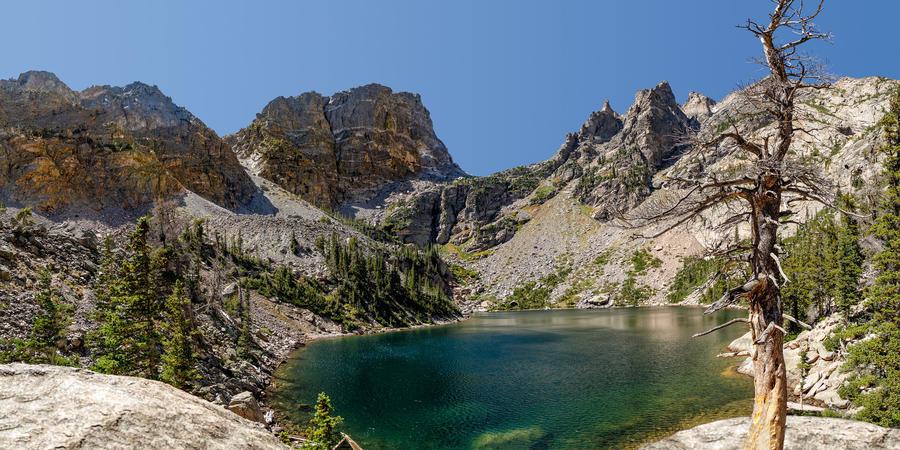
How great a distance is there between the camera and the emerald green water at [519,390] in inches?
1081

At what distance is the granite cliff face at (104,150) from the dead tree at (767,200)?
135367 mm

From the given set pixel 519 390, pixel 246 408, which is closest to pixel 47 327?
pixel 246 408

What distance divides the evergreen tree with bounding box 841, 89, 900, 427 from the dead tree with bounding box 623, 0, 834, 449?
65.7ft

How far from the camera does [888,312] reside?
Result: 23.9 metres

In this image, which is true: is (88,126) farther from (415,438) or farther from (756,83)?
(756,83)

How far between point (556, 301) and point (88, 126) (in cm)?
16368

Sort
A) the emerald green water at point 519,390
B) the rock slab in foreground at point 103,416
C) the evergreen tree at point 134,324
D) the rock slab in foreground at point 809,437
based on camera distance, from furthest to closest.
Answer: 1. the emerald green water at point 519,390
2. the evergreen tree at point 134,324
3. the rock slab in foreground at point 809,437
4. the rock slab in foreground at point 103,416

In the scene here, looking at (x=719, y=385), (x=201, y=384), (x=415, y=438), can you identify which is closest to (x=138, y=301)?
(x=201, y=384)

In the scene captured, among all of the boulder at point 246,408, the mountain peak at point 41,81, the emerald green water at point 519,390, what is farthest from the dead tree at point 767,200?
the mountain peak at point 41,81

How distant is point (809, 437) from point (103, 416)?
1688 centimetres

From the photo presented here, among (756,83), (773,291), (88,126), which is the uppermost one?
(88,126)

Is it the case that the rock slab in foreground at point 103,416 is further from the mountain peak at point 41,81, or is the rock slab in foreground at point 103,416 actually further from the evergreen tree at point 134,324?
the mountain peak at point 41,81

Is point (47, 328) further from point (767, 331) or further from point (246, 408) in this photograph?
point (767, 331)

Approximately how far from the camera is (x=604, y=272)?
558 ft
